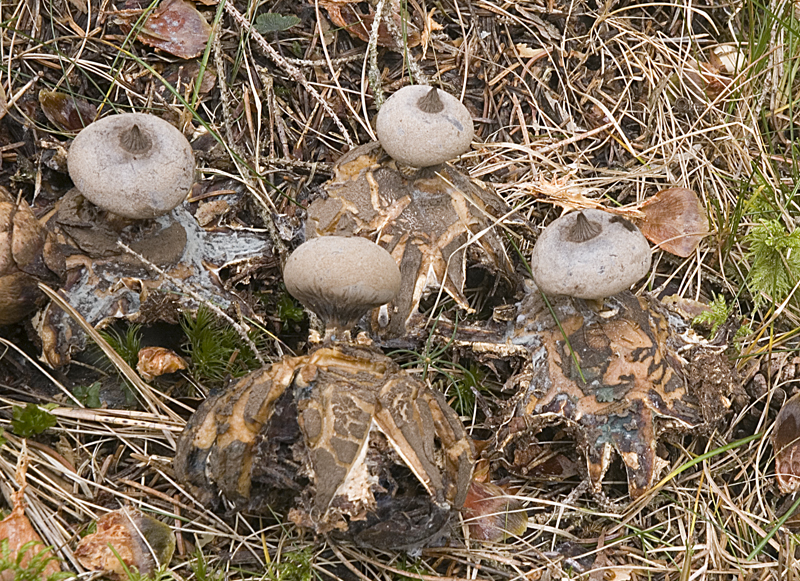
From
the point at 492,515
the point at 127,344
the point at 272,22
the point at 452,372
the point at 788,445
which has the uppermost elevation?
the point at 272,22

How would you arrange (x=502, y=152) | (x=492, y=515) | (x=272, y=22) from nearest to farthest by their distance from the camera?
(x=492, y=515) < (x=272, y=22) < (x=502, y=152)

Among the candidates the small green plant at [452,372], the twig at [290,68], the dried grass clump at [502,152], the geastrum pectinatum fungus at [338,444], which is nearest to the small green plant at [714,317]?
the dried grass clump at [502,152]

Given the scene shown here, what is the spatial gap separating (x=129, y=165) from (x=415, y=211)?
1149mm

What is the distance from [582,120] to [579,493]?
195 cm

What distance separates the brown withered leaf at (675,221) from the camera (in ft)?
11.7

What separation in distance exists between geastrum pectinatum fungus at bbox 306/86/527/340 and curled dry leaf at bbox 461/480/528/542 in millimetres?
685

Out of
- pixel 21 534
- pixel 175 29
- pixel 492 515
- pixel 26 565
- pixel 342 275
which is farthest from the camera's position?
pixel 175 29

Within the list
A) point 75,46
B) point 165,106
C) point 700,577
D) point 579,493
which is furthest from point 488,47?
point 700,577

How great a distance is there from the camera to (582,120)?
159 inches

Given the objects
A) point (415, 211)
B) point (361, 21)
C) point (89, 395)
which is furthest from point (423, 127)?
point (89, 395)

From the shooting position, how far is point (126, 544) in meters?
2.66

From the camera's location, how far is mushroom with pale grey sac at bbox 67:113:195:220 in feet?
9.15

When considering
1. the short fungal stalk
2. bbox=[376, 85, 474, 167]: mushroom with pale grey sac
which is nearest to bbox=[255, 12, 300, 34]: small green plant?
bbox=[376, 85, 474, 167]: mushroom with pale grey sac

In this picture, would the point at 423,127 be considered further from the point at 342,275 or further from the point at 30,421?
the point at 30,421
